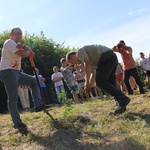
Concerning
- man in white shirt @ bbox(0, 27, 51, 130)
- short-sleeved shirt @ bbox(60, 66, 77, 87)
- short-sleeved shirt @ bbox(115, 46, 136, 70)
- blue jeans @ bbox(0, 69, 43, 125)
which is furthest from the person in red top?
blue jeans @ bbox(0, 69, 43, 125)

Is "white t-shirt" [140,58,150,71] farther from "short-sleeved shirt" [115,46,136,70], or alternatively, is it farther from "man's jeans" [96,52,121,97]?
"man's jeans" [96,52,121,97]

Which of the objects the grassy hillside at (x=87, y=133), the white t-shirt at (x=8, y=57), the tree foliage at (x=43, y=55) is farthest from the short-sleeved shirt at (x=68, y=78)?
the tree foliage at (x=43, y=55)

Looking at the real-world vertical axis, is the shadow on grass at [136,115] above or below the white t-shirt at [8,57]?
below

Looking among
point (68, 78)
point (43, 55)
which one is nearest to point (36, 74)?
point (68, 78)

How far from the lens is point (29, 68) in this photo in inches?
623

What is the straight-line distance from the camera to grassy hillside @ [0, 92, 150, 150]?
14.3 feet

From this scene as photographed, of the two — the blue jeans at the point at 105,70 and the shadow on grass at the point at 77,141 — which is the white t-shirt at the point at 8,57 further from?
the blue jeans at the point at 105,70

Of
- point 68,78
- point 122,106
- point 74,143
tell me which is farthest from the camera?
point 68,78

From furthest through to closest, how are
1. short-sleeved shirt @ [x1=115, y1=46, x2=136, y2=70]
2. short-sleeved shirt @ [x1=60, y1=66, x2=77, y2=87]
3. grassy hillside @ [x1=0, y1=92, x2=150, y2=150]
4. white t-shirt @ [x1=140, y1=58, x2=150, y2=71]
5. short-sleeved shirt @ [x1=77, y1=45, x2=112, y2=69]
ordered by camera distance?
white t-shirt @ [x1=140, y1=58, x2=150, y2=71] → short-sleeved shirt @ [x1=60, y1=66, x2=77, y2=87] → short-sleeved shirt @ [x1=115, y1=46, x2=136, y2=70] → short-sleeved shirt @ [x1=77, y1=45, x2=112, y2=69] → grassy hillside @ [x1=0, y1=92, x2=150, y2=150]

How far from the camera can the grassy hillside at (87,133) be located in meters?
4.37

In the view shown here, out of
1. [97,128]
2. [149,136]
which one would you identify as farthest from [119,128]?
[149,136]

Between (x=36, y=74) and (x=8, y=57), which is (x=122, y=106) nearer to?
(x=36, y=74)

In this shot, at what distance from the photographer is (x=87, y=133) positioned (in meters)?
4.92

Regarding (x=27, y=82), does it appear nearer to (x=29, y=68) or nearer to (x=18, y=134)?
(x=18, y=134)
